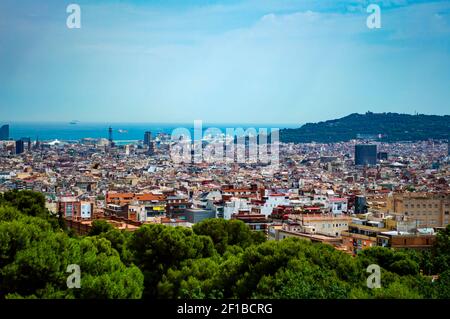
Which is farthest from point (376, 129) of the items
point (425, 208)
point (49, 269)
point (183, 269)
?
point (49, 269)

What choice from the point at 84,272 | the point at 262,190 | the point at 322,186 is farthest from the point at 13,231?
the point at 322,186

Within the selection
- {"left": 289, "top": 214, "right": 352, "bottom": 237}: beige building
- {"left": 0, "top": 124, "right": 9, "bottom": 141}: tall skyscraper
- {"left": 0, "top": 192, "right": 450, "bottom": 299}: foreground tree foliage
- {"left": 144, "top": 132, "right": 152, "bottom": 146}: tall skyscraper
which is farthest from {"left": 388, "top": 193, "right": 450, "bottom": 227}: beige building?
{"left": 144, "top": 132, "right": 152, "bottom": 146}: tall skyscraper

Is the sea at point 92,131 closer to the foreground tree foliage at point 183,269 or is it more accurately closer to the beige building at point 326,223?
the beige building at point 326,223

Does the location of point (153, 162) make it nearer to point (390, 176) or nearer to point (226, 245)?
point (390, 176)

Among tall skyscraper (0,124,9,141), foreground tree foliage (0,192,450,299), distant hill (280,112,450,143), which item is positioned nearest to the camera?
foreground tree foliage (0,192,450,299)

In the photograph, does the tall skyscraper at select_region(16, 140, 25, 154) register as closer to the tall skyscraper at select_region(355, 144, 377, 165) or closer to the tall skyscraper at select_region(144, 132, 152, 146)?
the tall skyscraper at select_region(144, 132, 152, 146)
